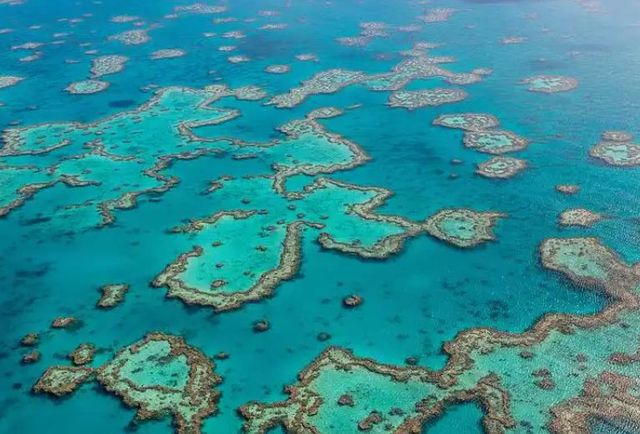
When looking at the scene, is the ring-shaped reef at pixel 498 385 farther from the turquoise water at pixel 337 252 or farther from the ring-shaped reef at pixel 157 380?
the ring-shaped reef at pixel 157 380

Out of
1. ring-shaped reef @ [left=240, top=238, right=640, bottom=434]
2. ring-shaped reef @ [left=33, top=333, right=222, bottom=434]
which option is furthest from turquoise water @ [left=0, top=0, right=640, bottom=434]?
ring-shaped reef @ [left=240, top=238, right=640, bottom=434]

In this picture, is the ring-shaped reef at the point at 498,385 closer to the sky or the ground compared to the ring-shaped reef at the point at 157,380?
closer to the sky

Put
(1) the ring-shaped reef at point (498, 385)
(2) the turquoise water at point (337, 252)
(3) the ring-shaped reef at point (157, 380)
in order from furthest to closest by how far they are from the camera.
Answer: (2) the turquoise water at point (337, 252)
(3) the ring-shaped reef at point (157, 380)
(1) the ring-shaped reef at point (498, 385)

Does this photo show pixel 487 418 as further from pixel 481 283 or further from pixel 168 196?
pixel 168 196

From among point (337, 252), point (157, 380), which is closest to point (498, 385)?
point (337, 252)

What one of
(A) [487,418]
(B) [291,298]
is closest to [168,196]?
(B) [291,298]

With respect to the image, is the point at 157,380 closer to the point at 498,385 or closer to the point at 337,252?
the point at 337,252

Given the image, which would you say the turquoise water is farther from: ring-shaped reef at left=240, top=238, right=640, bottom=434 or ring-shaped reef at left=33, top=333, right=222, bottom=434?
ring-shaped reef at left=240, top=238, right=640, bottom=434

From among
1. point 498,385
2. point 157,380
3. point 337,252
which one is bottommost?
point 157,380

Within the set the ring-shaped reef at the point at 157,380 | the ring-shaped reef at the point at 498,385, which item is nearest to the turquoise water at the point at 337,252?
the ring-shaped reef at the point at 157,380
